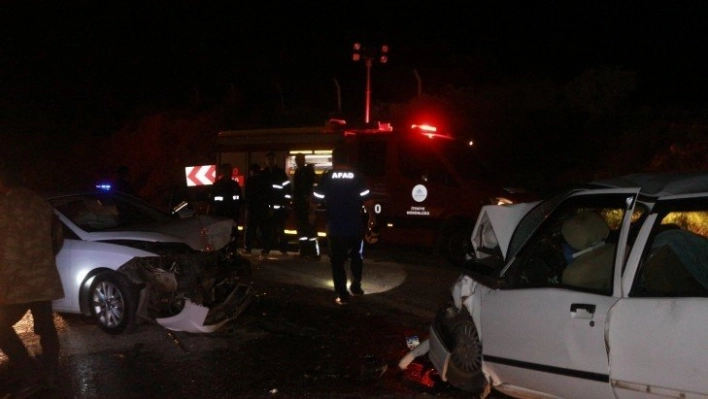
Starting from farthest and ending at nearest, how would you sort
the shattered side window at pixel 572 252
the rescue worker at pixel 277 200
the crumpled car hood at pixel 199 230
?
the rescue worker at pixel 277 200, the crumpled car hood at pixel 199 230, the shattered side window at pixel 572 252

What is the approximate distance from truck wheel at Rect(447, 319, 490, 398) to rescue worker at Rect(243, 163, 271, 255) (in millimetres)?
7572

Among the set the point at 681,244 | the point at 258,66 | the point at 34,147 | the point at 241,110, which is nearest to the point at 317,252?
the point at 681,244

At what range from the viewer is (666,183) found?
4562 mm

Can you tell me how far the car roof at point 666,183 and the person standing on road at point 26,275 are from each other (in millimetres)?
3939

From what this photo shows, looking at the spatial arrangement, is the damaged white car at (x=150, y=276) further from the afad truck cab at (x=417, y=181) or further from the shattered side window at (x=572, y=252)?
the afad truck cab at (x=417, y=181)

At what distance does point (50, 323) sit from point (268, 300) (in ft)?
12.2

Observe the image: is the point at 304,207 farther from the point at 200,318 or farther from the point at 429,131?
the point at 200,318

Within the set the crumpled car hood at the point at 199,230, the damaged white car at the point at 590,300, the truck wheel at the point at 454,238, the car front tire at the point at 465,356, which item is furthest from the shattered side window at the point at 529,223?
the truck wheel at the point at 454,238

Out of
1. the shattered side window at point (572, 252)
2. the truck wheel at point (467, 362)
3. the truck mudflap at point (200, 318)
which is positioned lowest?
the truck mudflap at point (200, 318)

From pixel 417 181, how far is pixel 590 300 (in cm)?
855

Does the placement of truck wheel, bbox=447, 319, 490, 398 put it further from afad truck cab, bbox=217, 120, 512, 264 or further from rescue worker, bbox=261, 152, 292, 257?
rescue worker, bbox=261, 152, 292, 257

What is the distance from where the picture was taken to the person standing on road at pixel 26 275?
5.60 meters

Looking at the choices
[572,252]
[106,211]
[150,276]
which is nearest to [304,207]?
[106,211]

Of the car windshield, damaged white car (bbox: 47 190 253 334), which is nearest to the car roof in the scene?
damaged white car (bbox: 47 190 253 334)
